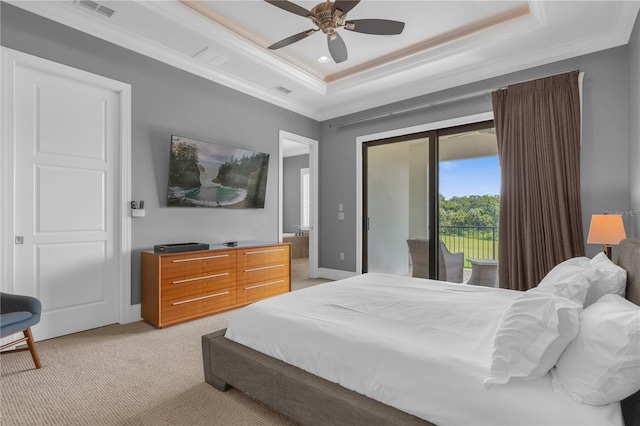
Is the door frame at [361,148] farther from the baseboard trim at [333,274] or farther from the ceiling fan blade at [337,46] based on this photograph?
the ceiling fan blade at [337,46]

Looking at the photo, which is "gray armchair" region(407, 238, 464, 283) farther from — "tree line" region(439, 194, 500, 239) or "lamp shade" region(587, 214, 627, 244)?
"lamp shade" region(587, 214, 627, 244)

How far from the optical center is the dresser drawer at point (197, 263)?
10.6 feet

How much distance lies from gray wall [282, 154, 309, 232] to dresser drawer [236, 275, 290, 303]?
4.71 m

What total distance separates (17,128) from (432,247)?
4.68 metres

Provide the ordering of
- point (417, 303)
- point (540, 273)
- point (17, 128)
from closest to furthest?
point (417, 303) → point (17, 128) → point (540, 273)

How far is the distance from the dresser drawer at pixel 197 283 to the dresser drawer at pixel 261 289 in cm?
19

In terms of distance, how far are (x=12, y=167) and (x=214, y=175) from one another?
1851mm

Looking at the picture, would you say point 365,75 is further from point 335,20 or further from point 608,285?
point 608,285

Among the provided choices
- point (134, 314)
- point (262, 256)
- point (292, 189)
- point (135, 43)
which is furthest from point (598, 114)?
point (292, 189)

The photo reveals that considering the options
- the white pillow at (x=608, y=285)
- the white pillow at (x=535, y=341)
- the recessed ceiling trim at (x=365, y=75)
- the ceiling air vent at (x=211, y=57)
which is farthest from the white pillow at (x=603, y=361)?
the ceiling air vent at (x=211, y=57)

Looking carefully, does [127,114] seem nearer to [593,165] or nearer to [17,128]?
[17,128]

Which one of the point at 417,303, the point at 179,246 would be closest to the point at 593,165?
the point at 417,303

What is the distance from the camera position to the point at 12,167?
2678 mm

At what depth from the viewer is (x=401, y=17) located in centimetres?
327
